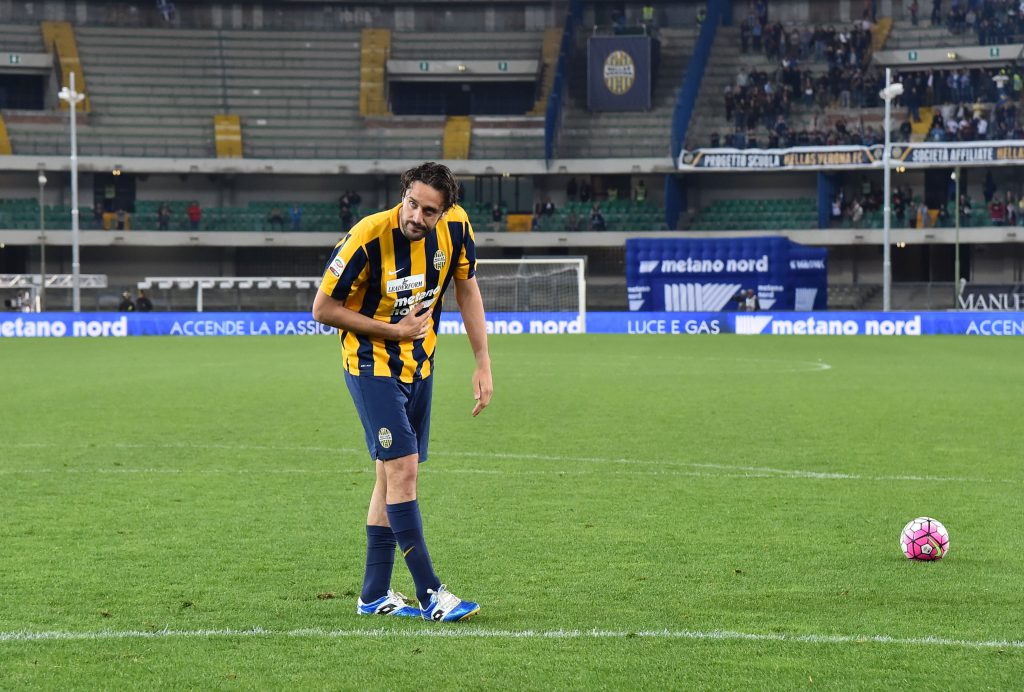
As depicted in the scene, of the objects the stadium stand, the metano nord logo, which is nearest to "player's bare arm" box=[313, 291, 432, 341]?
the stadium stand

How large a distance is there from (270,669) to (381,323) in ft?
5.51

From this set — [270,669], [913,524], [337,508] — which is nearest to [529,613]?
[270,669]

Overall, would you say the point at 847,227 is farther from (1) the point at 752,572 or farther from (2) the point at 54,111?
(1) the point at 752,572

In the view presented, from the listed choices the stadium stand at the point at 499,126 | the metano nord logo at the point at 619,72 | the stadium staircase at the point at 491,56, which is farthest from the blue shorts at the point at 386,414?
the metano nord logo at the point at 619,72

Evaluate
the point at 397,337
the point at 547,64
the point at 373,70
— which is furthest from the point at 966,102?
the point at 397,337

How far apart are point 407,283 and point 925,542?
3.50 m

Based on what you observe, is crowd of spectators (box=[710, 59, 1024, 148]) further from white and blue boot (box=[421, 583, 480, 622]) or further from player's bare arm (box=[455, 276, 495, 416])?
white and blue boot (box=[421, 583, 480, 622])

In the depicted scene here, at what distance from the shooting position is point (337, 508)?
33.3ft

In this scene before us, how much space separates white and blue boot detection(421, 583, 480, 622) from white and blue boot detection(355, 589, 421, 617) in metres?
0.17

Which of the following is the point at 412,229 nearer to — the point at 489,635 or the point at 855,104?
the point at 489,635

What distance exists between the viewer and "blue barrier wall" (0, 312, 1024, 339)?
41.6m

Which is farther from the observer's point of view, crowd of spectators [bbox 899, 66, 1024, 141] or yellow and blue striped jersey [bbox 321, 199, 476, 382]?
crowd of spectators [bbox 899, 66, 1024, 141]

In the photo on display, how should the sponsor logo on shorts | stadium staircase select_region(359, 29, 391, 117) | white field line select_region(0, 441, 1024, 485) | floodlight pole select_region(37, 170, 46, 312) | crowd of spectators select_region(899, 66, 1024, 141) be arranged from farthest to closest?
stadium staircase select_region(359, 29, 391, 117) < crowd of spectators select_region(899, 66, 1024, 141) < floodlight pole select_region(37, 170, 46, 312) < white field line select_region(0, 441, 1024, 485) < the sponsor logo on shorts

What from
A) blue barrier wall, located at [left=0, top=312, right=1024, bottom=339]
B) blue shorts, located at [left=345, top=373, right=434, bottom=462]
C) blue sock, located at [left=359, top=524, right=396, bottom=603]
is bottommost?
blue barrier wall, located at [left=0, top=312, right=1024, bottom=339]
